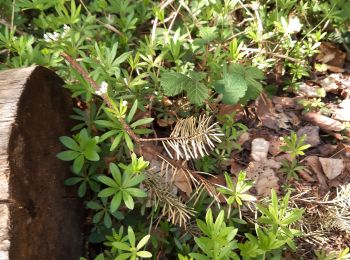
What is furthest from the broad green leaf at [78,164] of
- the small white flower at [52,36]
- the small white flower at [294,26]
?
the small white flower at [294,26]

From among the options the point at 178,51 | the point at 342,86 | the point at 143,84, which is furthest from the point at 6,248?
the point at 342,86

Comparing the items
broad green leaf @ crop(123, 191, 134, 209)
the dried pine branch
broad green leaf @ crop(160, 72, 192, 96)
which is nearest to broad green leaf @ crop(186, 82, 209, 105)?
broad green leaf @ crop(160, 72, 192, 96)

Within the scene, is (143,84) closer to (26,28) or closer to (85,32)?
(85,32)

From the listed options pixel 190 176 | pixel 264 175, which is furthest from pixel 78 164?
pixel 264 175

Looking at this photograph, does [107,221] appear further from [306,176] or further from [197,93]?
[306,176]

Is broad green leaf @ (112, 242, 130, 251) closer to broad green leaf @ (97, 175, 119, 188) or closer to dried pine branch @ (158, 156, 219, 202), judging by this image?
broad green leaf @ (97, 175, 119, 188)

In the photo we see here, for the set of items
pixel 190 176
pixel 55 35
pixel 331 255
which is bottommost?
pixel 331 255

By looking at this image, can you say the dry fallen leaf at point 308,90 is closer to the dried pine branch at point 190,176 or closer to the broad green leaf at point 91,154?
the dried pine branch at point 190,176
